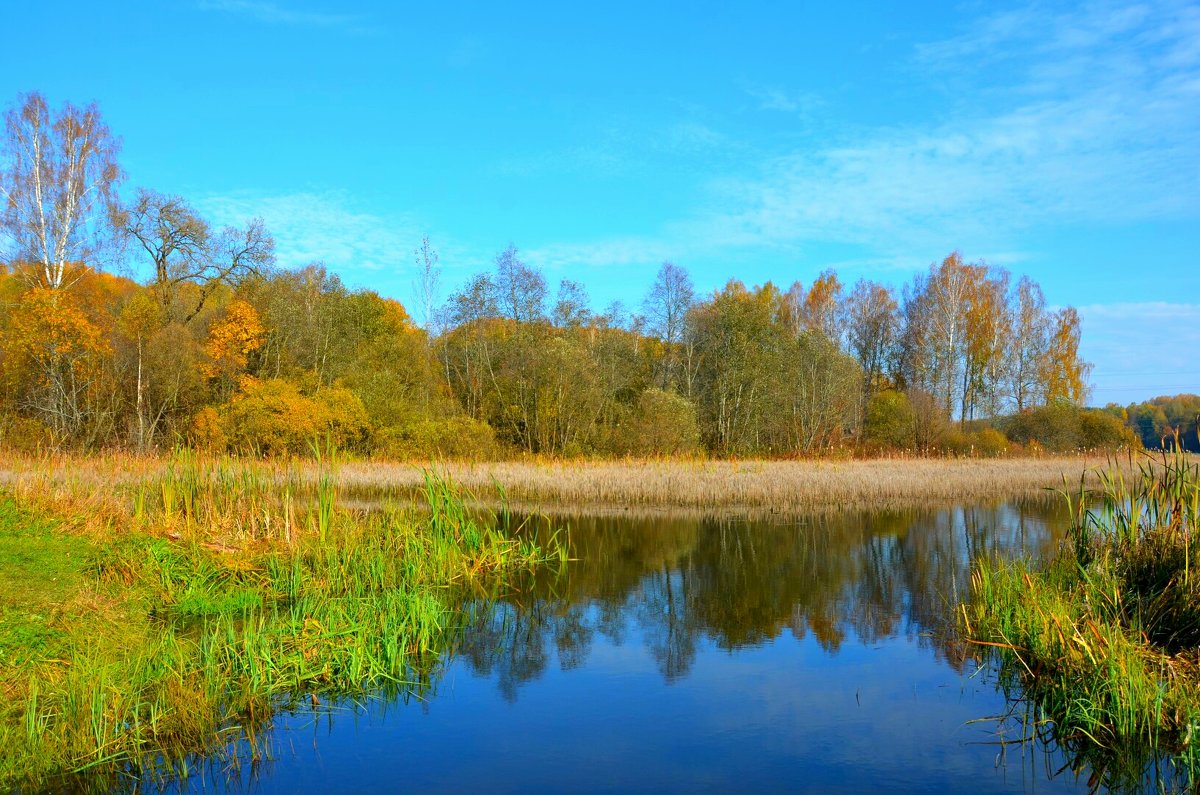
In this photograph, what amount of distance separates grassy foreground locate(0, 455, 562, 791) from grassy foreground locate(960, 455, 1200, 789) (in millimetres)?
5093

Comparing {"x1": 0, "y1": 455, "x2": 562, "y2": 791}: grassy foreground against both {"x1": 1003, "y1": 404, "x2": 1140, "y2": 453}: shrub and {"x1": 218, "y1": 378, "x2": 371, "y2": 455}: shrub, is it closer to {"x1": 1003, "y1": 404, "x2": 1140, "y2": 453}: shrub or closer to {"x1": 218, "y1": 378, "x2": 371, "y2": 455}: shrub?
{"x1": 218, "y1": 378, "x2": 371, "y2": 455}: shrub

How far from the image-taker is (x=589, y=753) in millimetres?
5762

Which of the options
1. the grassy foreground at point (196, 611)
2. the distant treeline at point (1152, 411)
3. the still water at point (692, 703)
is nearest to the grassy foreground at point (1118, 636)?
the still water at point (692, 703)

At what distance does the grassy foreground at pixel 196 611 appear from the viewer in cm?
533

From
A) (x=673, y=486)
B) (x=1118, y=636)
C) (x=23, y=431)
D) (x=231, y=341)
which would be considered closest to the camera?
(x=1118, y=636)

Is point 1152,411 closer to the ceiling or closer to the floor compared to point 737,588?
closer to the ceiling

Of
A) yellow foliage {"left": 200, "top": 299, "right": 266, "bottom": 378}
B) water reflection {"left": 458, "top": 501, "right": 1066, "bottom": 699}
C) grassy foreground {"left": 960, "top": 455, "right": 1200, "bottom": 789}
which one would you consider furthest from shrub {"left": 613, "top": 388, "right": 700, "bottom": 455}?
grassy foreground {"left": 960, "top": 455, "right": 1200, "bottom": 789}

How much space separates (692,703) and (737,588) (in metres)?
4.65

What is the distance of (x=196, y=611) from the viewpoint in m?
8.56

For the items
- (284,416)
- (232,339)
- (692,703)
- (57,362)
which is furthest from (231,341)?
(692,703)

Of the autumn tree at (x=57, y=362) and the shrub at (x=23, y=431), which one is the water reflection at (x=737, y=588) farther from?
the shrub at (x=23, y=431)

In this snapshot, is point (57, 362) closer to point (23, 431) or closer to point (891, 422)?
point (23, 431)

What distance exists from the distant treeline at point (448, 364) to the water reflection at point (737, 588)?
7889 millimetres

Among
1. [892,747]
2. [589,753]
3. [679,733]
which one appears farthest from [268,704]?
[892,747]
